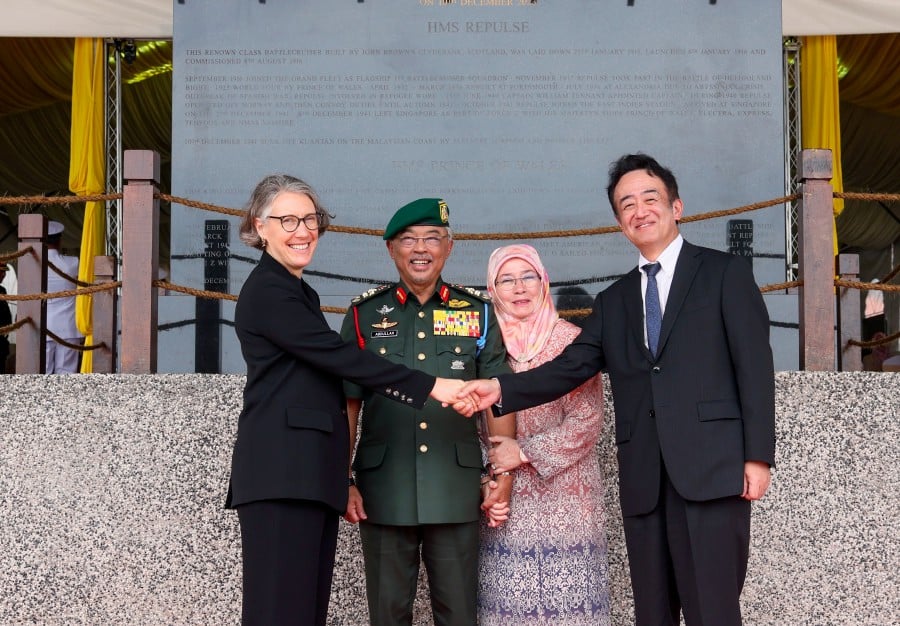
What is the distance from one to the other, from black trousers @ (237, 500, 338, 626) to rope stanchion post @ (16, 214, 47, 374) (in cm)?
229

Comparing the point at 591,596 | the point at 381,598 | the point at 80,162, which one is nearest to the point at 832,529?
the point at 591,596

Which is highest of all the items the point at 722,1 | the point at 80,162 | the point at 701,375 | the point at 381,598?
the point at 722,1

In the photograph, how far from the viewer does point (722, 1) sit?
6715mm

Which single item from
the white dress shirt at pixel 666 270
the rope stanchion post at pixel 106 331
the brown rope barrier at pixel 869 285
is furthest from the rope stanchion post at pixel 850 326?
the rope stanchion post at pixel 106 331

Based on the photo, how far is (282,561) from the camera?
2.44m

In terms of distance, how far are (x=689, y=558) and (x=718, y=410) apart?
1.26 feet

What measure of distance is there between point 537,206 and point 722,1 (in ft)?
6.10

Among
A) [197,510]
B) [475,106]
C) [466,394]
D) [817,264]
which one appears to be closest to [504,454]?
[466,394]

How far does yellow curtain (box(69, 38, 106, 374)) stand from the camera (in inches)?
303

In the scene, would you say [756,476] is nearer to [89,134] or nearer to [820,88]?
[820,88]

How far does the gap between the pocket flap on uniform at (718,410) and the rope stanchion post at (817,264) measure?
1.28 metres

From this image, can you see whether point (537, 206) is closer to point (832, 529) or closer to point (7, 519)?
point (832, 529)

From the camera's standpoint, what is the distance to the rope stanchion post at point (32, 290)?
14.4ft

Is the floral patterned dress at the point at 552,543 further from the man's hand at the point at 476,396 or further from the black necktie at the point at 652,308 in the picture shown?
the black necktie at the point at 652,308
